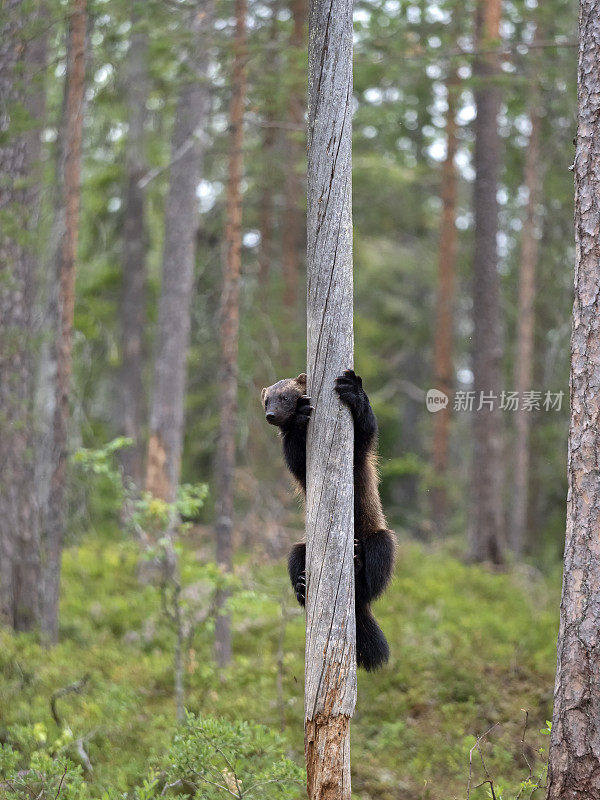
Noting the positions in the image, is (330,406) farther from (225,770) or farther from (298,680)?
(298,680)

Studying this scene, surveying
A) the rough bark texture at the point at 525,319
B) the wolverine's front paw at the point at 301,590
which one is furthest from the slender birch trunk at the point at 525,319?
the wolverine's front paw at the point at 301,590

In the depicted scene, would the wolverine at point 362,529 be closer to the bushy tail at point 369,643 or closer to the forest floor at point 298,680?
the bushy tail at point 369,643

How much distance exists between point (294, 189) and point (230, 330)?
6359mm

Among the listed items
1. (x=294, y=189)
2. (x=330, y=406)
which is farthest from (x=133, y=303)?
(x=330, y=406)

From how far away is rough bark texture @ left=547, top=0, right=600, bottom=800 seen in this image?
4.30m

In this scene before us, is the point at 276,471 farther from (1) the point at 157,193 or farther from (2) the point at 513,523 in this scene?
(1) the point at 157,193

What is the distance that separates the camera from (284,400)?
5.27 m

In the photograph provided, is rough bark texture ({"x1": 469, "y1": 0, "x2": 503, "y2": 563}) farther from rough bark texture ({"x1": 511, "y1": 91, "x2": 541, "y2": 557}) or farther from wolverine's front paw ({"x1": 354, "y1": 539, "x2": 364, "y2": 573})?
wolverine's front paw ({"x1": 354, "y1": 539, "x2": 364, "y2": 573})

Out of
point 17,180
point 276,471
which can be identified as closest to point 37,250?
point 17,180

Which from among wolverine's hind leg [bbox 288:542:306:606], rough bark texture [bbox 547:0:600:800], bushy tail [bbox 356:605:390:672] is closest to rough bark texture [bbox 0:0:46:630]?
wolverine's hind leg [bbox 288:542:306:606]

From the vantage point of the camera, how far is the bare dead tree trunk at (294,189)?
39.5 ft

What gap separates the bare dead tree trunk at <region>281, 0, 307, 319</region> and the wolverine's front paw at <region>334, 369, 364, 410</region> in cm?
736

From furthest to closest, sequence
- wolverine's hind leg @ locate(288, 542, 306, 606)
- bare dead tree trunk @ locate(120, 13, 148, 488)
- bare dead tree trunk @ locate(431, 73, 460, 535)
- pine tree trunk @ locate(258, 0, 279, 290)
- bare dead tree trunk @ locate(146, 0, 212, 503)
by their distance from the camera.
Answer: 1. bare dead tree trunk @ locate(431, 73, 460, 535)
2. bare dead tree trunk @ locate(120, 13, 148, 488)
3. pine tree trunk @ locate(258, 0, 279, 290)
4. bare dead tree trunk @ locate(146, 0, 212, 503)
5. wolverine's hind leg @ locate(288, 542, 306, 606)

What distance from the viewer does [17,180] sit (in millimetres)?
8984
